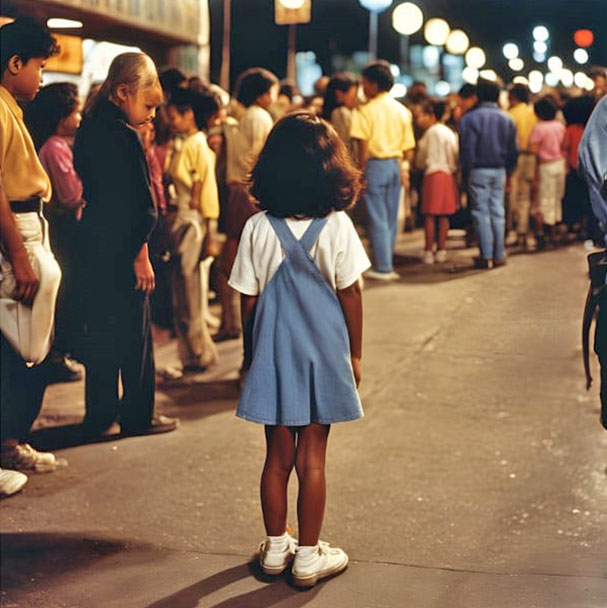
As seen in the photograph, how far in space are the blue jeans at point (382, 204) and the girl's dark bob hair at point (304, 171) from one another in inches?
264

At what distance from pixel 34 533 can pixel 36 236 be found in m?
1.25

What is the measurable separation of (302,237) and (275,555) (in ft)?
4.01

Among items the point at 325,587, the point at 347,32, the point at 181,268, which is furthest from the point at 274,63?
the point at 325,587

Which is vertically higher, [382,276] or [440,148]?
[440,148]

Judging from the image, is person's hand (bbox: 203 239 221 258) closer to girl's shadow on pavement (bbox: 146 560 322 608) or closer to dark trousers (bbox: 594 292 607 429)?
girl's shadow on pavement (bbox: 146 560 322 608)

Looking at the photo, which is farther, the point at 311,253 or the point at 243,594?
the point at 243,594

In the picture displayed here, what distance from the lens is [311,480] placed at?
4.19 metres

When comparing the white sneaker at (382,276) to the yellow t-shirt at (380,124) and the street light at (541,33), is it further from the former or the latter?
the street light at (541,33)

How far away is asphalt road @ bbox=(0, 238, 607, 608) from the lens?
4.17m

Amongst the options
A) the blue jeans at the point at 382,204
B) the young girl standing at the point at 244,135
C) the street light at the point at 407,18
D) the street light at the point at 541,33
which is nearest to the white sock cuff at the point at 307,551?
the young girl standing at the point at 244,135

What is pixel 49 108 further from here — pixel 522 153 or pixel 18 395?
pixel 522 153

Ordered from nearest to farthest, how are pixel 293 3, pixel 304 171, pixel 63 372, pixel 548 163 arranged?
pixel 304 171
pixel 63 372
pixel 548 163
pixel 293 3

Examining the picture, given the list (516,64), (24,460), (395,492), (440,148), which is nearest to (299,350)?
(395,492)

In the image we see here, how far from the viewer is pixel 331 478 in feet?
17.9
